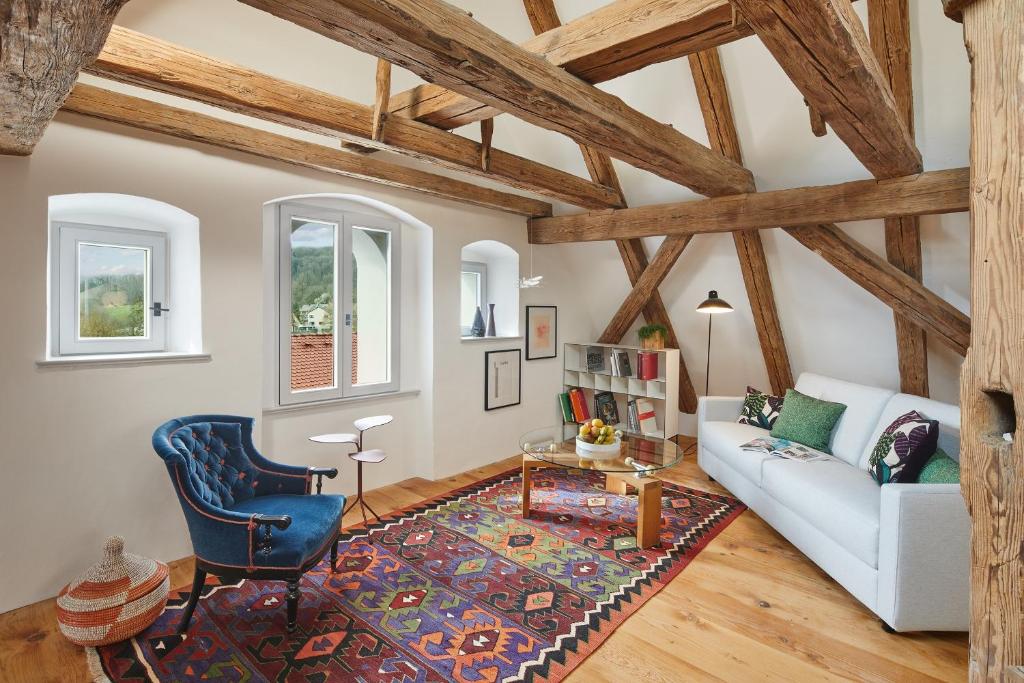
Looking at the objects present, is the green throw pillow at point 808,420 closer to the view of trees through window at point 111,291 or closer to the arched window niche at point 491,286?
the arched window niche at point 491,286

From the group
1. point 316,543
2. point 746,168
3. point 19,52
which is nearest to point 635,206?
point 746,168

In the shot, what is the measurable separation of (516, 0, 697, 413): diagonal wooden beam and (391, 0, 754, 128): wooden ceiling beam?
1406 mm

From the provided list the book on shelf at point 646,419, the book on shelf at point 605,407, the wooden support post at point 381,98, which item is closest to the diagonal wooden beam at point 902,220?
the book on shelf at point 646,419

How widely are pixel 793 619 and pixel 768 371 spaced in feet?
9.14

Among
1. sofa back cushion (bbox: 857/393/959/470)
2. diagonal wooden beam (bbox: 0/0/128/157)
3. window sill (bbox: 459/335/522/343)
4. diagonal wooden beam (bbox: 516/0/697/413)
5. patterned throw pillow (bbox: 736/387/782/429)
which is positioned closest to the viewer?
diagonal wooden beam (bbox: 0/0/128/157)

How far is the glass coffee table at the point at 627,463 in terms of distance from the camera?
3.24 meters

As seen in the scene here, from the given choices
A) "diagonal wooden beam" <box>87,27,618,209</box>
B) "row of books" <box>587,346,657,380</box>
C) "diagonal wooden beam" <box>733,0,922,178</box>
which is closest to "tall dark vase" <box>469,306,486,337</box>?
"row of books" <box>587,346,657,380</box>

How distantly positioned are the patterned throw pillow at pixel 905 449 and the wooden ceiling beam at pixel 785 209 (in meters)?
1.14

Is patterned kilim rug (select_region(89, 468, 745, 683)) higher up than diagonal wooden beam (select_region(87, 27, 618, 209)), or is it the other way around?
diagonal wooden beam (select_region(87, 27, 618, 209))

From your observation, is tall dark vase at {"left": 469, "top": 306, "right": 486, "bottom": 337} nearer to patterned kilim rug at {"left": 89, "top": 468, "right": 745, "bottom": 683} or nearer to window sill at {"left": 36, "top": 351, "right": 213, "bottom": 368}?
patterned kilim rug at {"left": 89, "top": 468, "right": 745, "bottom": 683}

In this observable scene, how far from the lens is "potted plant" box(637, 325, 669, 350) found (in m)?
5.24

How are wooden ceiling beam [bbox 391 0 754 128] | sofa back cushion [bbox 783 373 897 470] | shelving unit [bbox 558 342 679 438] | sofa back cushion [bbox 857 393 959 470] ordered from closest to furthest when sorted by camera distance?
wooden ceiling beam [bbox 391 0 754 128]
sofa back cushion [bbox 857 393 959 470]
sofa back cushion [bbox 783 373 897 470]
shelving unit [bbox 558 342 679 438]

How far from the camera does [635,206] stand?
4.62 meters

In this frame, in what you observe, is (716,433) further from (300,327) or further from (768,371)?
(300,327)
